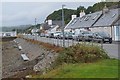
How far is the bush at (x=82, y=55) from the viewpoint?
65.4 feet

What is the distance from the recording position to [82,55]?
66.9 feet

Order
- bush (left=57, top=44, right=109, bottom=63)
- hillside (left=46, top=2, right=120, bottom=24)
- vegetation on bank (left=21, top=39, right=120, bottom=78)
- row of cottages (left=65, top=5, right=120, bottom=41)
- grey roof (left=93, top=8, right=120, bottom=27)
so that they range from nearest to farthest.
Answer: vegetation on bank (left=21, top=39, right=120, bottom=78)
bush (left=57, top=44, right=109, bottom=63)
row of cottages (left=65, top=5, right=120, bottom=41)
grey roof (left=93, top=8, right=120, bottom=27)
hillside (left=46, top=2, right=120, bottom=24)

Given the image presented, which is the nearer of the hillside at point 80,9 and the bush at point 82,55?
the bush at point 82,55

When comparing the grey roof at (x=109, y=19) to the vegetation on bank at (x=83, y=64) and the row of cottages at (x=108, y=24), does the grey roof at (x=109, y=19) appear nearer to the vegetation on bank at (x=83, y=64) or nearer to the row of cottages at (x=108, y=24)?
the row of cottages at (x=108, y=24)

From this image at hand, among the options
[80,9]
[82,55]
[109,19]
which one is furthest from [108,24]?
[80,9]

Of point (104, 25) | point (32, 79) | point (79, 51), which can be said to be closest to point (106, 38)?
point (104, 25)

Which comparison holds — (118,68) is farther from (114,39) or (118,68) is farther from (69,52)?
(114,39)

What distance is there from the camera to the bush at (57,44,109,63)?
65.4 feet

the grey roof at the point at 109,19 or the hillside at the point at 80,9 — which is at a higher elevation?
the hillside at the point at 80,9

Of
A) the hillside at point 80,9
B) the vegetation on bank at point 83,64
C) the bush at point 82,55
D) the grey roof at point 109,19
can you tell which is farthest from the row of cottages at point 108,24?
the vegetation on bank at point 83,64

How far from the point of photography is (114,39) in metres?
52.1

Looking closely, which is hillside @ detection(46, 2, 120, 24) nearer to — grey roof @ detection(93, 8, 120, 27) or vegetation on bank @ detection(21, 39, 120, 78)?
grey roof @ detection(93, 8, 120, 27)

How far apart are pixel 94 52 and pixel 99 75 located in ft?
22.0

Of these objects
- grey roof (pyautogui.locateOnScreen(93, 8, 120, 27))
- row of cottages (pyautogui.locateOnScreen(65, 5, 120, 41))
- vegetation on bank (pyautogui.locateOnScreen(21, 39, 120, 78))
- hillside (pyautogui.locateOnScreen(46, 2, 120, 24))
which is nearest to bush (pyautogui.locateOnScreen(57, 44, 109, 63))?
vegetation on bank (pyautogui.locateOnScreen(21, 39, 120, 78))
